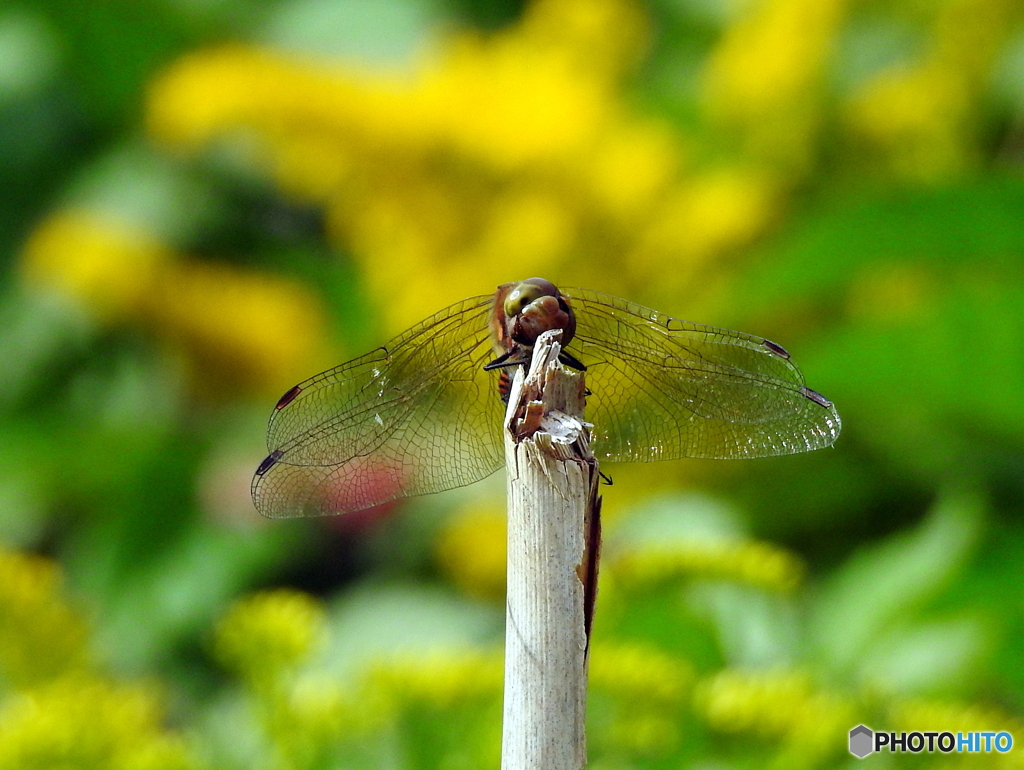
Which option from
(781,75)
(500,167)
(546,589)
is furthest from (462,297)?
(546,589)

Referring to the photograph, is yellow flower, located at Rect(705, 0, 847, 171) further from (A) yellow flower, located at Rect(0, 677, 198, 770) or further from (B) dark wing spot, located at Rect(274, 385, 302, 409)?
(A) yellow flower, located at Rect(0, 677, 198, 770)

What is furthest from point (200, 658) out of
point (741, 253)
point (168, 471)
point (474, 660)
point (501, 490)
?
point (741, 253)

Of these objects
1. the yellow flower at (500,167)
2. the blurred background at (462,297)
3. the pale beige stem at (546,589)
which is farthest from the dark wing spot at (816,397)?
the yellow flower at (500,167)

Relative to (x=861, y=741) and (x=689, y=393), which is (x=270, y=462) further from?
(x=861, y=741)

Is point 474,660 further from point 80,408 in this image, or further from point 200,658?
point 80,408

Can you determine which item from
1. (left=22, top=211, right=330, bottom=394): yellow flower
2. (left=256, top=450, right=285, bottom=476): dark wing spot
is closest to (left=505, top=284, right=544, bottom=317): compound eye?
(left=256, top=450, right=285, bottom=476): dark wing spot

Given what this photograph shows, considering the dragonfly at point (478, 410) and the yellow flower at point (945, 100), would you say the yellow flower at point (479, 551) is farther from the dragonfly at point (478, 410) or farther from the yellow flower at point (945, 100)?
the yellow flower at point (945, 100)
